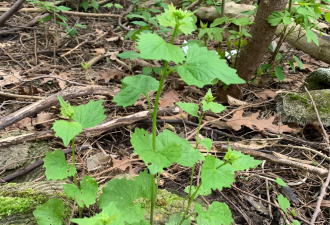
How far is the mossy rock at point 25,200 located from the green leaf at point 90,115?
583 mm

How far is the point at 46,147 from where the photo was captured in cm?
193

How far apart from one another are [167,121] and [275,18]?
152 centimetres

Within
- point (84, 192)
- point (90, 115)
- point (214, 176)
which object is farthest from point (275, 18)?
point (84, 192)

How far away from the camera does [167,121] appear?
2391 mm

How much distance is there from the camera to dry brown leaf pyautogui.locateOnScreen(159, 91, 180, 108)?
8.41 ft

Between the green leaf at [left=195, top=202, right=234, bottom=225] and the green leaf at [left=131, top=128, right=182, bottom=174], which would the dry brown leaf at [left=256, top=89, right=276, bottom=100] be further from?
the green leaf at [left=131, top=128, right=182, bottom=174]

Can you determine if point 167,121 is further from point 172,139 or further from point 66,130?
point 66,130

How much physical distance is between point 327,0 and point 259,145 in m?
1.94

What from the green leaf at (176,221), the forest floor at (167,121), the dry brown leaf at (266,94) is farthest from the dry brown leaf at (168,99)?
the green leaf at (176,221)

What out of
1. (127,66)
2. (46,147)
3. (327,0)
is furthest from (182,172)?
(327,0)

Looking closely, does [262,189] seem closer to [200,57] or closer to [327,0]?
[200,57]

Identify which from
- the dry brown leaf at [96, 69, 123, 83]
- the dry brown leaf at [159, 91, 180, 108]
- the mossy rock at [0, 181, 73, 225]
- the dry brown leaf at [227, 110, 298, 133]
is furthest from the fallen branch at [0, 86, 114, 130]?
the dry brown leaf at [227, 110, 298, 133]

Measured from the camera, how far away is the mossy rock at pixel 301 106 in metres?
2.45

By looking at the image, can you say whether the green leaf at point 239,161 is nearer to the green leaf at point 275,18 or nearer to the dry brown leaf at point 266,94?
the green leaf at point 275,18
